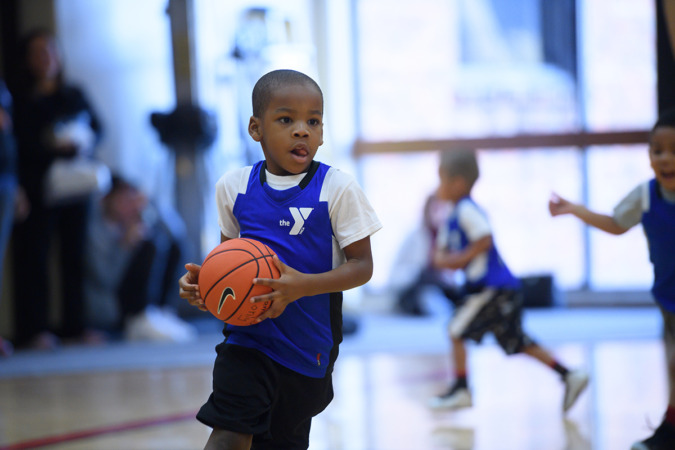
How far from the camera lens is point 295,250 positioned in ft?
6.78

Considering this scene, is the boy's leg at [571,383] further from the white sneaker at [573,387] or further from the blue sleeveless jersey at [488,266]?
the blue sleeveless jersey at [488,266]

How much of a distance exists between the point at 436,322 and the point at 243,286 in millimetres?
5071

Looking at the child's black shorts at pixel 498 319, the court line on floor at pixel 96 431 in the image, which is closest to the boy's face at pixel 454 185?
the child's black shorts at pixel 498 319

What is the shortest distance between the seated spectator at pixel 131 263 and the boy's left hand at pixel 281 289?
444cm

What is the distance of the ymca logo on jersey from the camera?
6.72 ft

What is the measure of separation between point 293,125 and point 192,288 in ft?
1.69

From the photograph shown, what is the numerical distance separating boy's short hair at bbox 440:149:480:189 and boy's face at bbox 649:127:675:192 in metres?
1.36

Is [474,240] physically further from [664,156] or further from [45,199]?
[45,199]

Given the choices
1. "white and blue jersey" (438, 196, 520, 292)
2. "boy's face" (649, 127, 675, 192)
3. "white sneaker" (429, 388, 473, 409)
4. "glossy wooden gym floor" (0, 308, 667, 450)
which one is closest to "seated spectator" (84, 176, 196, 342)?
"glossy wooden gym floor" (0, 308, 667, 450)

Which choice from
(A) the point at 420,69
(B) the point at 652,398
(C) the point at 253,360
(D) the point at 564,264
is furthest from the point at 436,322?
(C) the point at 253,360

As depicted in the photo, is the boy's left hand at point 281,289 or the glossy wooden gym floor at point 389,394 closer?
the boy's left hand at point 281,289

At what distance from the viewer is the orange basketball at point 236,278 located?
1.92 metres

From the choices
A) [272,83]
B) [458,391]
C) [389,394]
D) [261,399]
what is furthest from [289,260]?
[389,394]

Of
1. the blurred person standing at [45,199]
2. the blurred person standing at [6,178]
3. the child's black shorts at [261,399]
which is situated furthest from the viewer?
the blurred person standing at [45,199]
